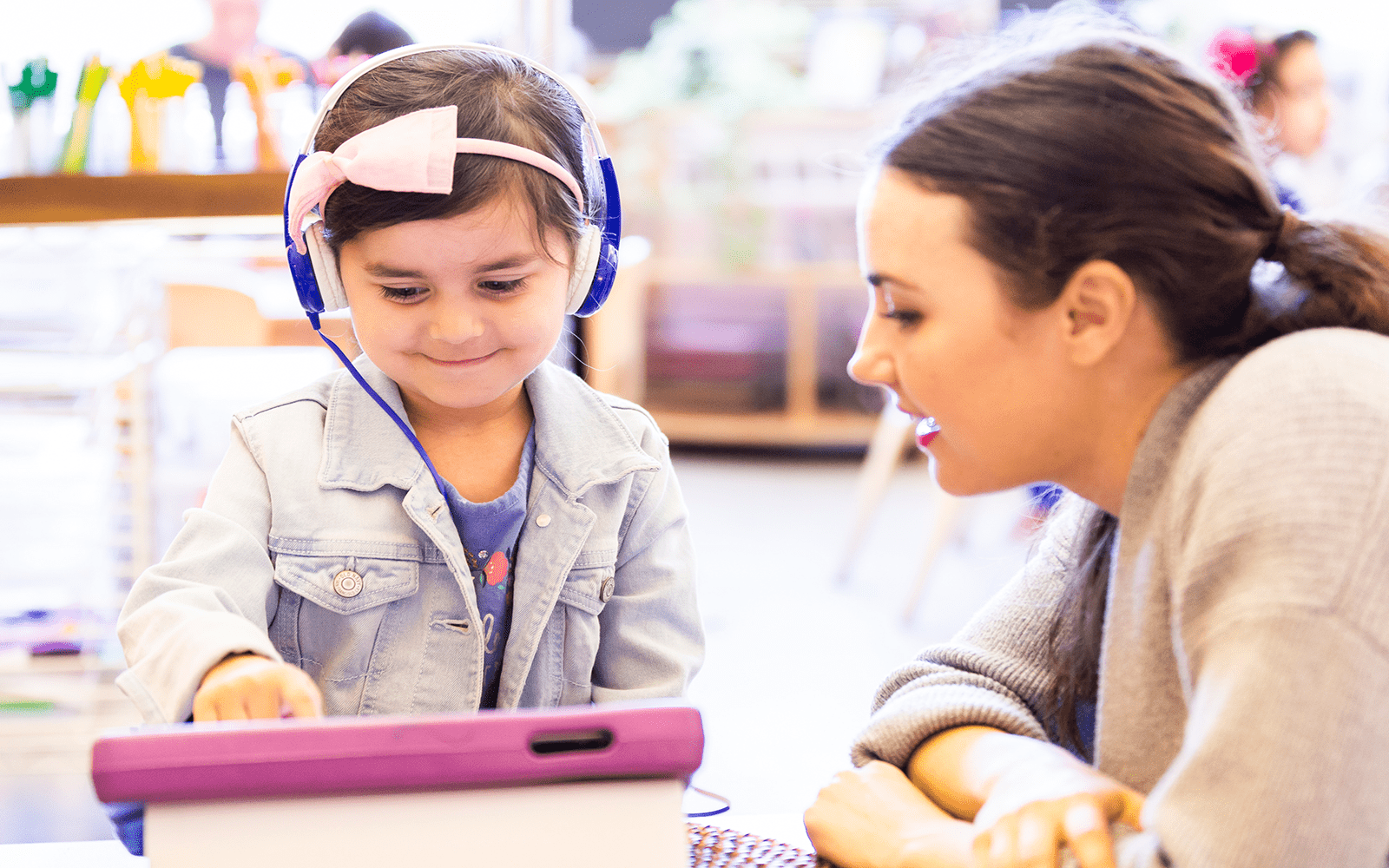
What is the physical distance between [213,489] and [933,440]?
49 cm

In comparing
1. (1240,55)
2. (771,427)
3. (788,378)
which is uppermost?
(1240,55)

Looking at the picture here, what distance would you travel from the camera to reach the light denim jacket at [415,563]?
0.77 meters

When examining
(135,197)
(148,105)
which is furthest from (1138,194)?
(148,105)

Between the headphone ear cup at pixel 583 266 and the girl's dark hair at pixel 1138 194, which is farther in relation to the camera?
the headphone ear cup at pixel 583 266

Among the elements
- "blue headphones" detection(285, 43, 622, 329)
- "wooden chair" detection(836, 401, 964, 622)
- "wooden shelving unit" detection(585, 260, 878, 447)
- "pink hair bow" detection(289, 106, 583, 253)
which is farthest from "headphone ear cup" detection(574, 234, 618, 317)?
"wooden shelving unit" detection(585, 260, 878, 447)

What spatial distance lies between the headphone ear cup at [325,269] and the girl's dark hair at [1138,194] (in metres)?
0.40

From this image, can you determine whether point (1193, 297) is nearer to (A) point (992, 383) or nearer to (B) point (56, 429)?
(A) point (992, 383)

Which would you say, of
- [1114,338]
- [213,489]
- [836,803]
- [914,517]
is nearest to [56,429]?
[213,489]

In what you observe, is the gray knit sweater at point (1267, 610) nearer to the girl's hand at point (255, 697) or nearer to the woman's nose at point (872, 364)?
the woman's nose at point (872, 364)

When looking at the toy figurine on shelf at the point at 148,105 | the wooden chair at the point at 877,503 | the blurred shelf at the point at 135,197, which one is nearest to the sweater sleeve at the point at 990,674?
the blurred shelf at the point at 135,197

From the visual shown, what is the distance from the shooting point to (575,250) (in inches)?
32.8

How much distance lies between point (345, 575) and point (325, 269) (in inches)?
8.5

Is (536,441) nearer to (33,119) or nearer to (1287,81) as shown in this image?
(33,119)

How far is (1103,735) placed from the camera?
0.61 m
